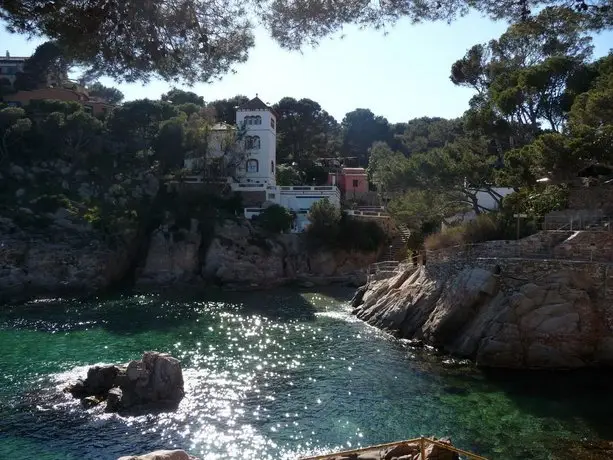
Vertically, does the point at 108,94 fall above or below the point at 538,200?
above

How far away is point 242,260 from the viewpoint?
45281mm

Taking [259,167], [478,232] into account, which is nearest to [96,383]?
[478,232]

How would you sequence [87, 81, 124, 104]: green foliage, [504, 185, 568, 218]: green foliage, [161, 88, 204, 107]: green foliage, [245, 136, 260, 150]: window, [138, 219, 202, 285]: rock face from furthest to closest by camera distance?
[87, 81, 124, 104]: green foliage
[161, 88, 204, 107]: green foliage
[245, 136, 260, 150]: window
[138, 219, 202, 285]: rock face
[504, 185, 568, 218]: green foliage

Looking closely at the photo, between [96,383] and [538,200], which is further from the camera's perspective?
[538,200]

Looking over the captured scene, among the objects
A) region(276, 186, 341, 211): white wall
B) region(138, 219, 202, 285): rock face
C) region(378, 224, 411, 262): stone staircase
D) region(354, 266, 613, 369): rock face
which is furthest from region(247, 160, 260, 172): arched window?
region(354, 266, 613, 369): rock face

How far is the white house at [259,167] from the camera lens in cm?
5134

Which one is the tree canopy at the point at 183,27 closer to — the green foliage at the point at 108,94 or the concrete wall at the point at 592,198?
the concrete wall at the point at 592,198

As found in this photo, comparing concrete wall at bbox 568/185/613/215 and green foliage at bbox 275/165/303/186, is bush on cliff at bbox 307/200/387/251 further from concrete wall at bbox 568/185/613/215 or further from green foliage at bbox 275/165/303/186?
concrete wall at bbox 568/185/613/215

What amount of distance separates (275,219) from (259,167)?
7830 mm

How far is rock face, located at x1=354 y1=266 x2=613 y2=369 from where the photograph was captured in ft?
65.5

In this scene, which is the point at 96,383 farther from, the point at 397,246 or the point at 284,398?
the point at 397,246

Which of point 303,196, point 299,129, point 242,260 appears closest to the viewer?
point 242,260

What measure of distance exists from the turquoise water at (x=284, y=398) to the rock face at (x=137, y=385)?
508mm

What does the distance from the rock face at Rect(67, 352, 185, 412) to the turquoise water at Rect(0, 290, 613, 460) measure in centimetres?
51
